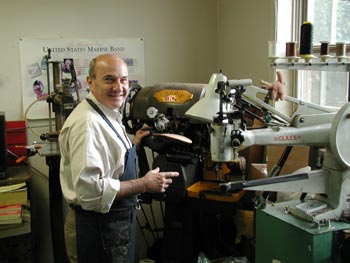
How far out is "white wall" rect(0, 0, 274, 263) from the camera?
2.77 metres

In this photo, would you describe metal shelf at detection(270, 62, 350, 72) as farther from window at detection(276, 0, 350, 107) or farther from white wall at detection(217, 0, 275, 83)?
white wall at detection(217, 0, 275, 83)

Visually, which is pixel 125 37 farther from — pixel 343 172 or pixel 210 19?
pixel 343 172

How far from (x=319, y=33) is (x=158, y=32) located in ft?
3.98

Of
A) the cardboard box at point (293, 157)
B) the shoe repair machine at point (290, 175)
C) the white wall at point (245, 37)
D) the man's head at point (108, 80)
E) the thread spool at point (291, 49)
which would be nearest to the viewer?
the shoe repair machine at point (290, 175)

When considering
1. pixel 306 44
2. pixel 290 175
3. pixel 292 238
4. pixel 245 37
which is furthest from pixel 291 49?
pixel 245 37

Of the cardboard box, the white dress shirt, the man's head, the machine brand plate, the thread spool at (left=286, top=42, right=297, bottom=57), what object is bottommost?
the cardboard box

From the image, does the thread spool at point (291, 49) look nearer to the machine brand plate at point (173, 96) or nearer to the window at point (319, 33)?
the machine brand plate at point (173, 96)

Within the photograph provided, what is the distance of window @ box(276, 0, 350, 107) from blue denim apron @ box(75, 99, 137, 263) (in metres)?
1.36

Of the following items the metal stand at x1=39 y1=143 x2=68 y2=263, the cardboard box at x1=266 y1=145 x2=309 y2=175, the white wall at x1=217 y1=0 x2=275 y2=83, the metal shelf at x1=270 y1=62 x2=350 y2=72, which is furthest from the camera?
the white wall at x1=217 y1=0 x2=275 y2=83

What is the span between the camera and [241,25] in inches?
119

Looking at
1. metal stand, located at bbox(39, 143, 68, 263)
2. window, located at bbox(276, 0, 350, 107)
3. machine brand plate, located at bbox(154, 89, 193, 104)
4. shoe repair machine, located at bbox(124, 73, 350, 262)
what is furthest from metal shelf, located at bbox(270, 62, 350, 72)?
metal stand, located at bbox(39, 143, 68, 263)

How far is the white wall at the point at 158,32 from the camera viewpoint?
277 cm

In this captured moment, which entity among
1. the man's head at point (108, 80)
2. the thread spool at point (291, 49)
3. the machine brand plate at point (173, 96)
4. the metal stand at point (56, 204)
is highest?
the thread spool at point (291, 49)

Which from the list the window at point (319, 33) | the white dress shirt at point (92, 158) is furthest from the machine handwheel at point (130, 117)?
the window at point (319, 33)
